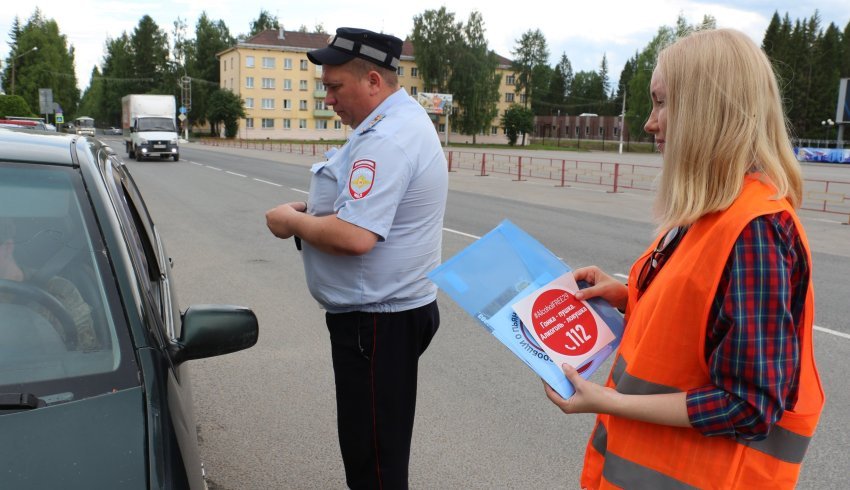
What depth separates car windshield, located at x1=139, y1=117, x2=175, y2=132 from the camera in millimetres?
32688

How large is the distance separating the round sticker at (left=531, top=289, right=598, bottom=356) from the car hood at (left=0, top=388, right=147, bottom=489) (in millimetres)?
972

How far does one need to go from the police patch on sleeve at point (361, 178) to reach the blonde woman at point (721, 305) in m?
0.98

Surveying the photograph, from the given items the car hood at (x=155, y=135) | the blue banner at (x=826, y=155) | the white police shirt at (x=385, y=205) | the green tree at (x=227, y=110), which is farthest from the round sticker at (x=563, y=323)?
the green tree at (x=227, y=110)

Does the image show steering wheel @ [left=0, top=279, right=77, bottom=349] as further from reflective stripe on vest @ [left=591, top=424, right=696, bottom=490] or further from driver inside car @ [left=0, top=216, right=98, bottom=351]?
reflective stripe on vest @ [left=591, top=424, right=696, bottom=490]

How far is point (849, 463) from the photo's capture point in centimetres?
376

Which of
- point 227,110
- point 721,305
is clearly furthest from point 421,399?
point 227,110

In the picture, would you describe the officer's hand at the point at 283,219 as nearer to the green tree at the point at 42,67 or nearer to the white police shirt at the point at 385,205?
the white police shirt at the point at 385,205

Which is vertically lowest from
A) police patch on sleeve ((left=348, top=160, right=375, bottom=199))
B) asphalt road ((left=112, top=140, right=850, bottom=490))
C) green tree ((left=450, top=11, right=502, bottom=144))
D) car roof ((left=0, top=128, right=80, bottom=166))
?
asphalt road ((left=112, top=140, right=850, bottom=490))

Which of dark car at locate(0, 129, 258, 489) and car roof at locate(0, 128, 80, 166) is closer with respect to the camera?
dark car at locate(0, 129, 258, 489)

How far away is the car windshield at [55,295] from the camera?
188cm

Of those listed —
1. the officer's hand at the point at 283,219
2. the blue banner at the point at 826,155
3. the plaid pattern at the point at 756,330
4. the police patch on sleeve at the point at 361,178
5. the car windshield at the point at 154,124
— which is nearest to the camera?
the plaid pattern at the point at 756,330

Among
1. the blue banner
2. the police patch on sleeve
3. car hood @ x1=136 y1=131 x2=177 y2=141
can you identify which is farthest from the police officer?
the blue banner

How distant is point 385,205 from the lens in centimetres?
233

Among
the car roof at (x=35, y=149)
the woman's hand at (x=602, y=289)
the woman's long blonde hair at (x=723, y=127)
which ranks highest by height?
the woman's long blonde hair at (x=723, y=127)
